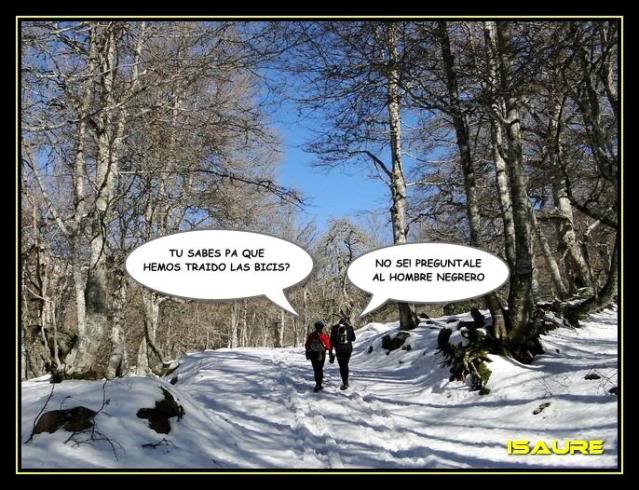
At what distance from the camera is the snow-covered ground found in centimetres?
438

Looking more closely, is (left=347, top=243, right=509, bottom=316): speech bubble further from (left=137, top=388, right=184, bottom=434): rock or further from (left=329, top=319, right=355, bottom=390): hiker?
(left=137, top=388, right=184, bottom=434): rock

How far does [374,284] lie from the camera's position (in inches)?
305

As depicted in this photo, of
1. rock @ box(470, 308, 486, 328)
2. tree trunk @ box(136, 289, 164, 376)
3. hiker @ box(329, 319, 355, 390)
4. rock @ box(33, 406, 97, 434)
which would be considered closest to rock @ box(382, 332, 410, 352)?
hiker @ box(329, 319, 355, 390)

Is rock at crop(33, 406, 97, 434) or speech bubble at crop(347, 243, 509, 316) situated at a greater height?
speech bubble at crop(347, 243, 509, 316)

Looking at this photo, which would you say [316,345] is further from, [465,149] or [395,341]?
[465,149]

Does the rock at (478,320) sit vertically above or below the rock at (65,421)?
above

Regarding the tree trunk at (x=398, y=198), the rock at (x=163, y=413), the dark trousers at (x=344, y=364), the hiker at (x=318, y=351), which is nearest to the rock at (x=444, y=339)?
the dark trousers at (x=344, y=364)

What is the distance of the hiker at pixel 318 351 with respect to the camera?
29.8 ft

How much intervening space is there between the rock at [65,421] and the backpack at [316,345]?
16.9 feet

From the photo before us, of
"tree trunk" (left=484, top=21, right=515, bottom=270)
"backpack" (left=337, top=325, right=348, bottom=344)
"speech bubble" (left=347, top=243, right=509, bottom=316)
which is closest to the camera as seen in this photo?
"tree trunk" (left=484, top=21, right=515, bottom=270)

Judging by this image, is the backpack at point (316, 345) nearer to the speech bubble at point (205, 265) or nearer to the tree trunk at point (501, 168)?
the speech bubble at point (205, 265)

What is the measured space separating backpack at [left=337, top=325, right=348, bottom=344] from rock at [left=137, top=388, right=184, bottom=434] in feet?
15.1
